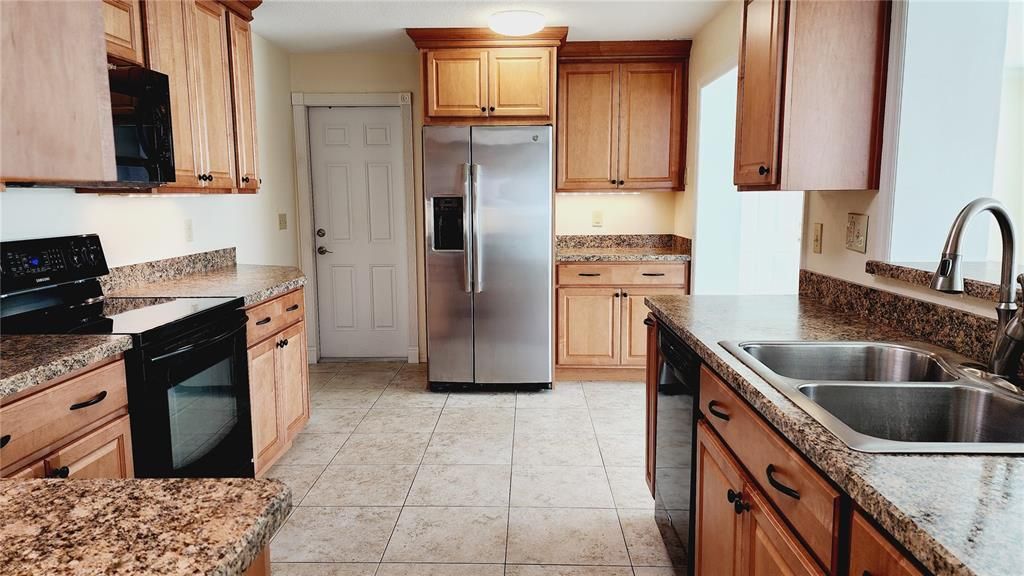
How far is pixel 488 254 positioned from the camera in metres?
4.22

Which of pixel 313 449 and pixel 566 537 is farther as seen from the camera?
pixel 313 449

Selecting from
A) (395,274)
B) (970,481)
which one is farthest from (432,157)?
(970,481)

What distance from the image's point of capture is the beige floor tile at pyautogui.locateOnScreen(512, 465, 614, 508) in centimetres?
276

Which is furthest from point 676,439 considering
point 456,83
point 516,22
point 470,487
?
point 456,83

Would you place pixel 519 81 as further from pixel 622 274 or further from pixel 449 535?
pixel 449 535

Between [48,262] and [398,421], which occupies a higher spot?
[48,262]

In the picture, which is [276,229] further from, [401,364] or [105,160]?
[105,160]

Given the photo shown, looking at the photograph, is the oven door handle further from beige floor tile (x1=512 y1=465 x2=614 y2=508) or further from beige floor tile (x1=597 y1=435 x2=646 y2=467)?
beige floor tile (x1=597 y1=435 x2=646 y2=467)

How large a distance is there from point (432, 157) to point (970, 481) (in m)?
3.57

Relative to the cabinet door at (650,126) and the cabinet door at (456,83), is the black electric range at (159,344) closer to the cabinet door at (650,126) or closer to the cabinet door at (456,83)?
the cabinet door at (456,83)

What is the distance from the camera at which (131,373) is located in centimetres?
193

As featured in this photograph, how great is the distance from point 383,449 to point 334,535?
875mm

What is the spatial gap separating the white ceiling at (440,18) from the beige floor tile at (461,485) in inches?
96.9

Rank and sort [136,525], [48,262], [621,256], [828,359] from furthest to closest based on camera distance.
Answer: [621,256] < [48,262] < [828,359] < [136,525]
